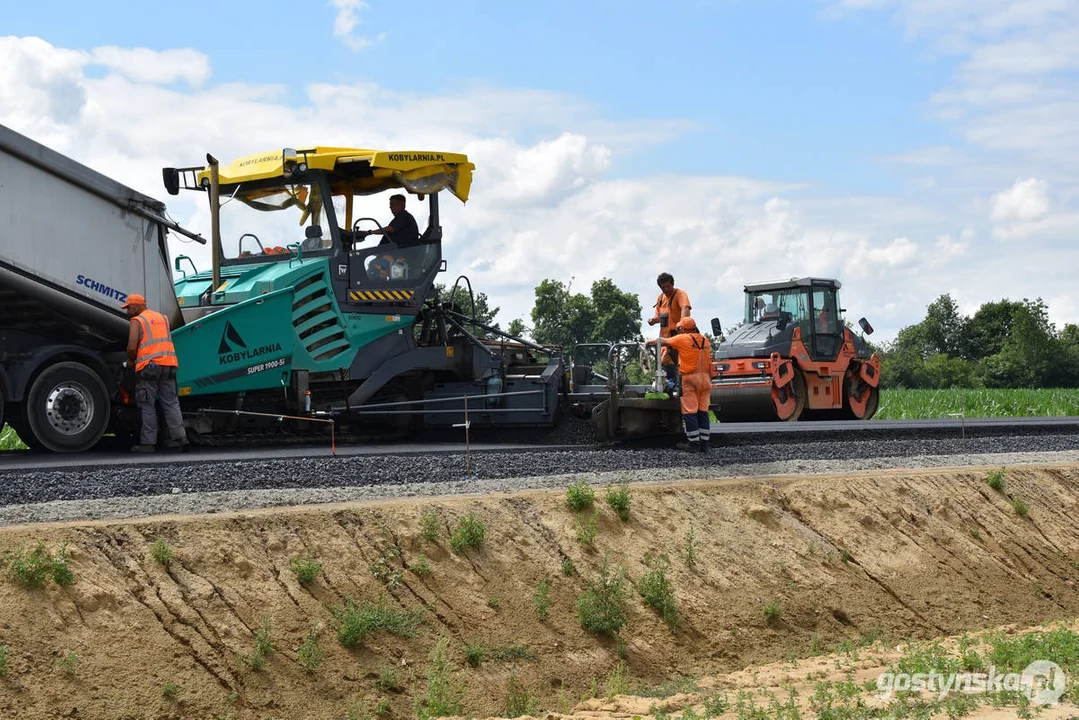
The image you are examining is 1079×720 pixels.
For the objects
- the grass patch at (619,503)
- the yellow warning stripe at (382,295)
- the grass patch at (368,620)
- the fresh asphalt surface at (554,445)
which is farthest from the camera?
the yellow warning stripe at (382,295)

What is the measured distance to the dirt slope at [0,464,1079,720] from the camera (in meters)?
6.29

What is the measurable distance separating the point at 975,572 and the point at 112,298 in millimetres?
9066

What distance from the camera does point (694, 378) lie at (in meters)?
12.1

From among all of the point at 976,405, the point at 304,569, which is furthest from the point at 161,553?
the point at 976,405

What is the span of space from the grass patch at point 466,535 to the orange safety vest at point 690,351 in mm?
4494

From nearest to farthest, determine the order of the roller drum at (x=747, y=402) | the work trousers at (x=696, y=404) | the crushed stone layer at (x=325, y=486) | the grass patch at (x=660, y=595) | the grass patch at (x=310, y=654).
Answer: the grass patch at (x=310, y=654) < the crushed stone layer at (x=325, y=486) < the grass patch at (x=660, y=595) < the work trousers at (x=696, y=404) < the roller drum at (x=747, y=402)

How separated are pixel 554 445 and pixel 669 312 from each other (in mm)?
2037

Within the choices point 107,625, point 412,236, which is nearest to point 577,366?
point 412,236

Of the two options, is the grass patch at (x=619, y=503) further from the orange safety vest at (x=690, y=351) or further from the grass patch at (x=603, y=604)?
the orange safety vest at (x=690, y=351)

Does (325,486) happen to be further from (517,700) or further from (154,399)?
(154,399)

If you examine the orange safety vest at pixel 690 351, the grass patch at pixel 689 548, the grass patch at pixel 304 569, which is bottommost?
the grass patch at pixel 689 548

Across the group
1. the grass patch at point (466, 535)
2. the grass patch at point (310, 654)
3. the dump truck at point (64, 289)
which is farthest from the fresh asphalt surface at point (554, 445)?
the grass patch at point (310, 654)

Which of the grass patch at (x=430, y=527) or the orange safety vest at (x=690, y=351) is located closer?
the grass patch at (x=430, y=527)

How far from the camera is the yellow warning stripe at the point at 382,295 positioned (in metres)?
13.7
